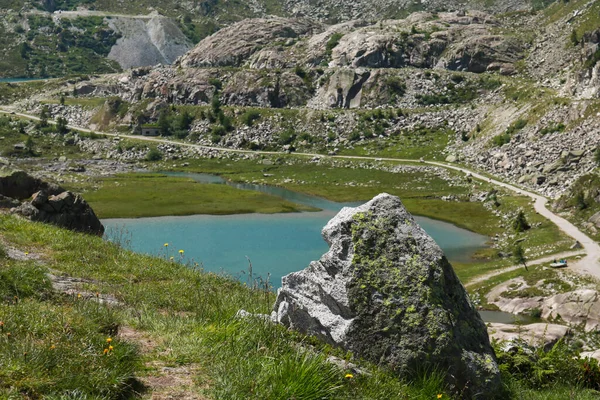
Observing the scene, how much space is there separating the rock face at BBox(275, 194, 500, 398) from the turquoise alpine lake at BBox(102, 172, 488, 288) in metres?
46.5

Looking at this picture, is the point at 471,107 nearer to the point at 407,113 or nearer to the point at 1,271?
the point at 407,113

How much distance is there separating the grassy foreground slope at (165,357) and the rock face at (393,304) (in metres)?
0.52

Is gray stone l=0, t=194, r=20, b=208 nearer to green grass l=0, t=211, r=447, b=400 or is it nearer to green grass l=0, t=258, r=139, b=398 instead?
green grass l=0, t=211, r=447, b=400

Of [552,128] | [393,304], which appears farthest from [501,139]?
[393,304]

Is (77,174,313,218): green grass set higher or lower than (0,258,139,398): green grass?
lower

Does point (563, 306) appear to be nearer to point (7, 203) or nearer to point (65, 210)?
point (65, 210)

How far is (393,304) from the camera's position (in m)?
9.80

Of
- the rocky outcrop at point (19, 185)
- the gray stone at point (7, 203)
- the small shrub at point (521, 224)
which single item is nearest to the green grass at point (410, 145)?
the small shrub at point (521, 224)

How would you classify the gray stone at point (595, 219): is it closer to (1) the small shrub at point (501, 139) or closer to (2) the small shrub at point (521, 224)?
(2) the small shrub at point (521, 224)

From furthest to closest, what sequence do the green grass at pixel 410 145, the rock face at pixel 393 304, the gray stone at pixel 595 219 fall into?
the green grass at pixel 410 145, the gray stone at pixel 595 219, the rock face at pixel 393 304

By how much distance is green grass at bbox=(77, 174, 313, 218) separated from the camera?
10088 centimetres

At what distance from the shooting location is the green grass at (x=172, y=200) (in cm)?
10088

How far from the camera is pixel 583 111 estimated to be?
122500 millimetres

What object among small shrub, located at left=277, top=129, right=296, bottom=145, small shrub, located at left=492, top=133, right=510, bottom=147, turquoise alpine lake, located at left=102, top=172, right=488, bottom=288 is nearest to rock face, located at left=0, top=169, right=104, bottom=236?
turquoise alpine lake, located at left=102, top=172, right=488, bottom=288
